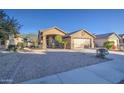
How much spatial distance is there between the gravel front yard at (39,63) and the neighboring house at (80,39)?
10.5 inches

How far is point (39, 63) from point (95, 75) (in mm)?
1767

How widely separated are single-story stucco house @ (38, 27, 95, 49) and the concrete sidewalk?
788 millimetres

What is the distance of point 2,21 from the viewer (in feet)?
20.1

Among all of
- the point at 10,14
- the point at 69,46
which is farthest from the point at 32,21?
the point at 69,46

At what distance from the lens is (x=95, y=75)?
586 centimetres

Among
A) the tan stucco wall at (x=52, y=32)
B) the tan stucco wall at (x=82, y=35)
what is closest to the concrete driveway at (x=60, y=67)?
the tan stucco wall at (x=82, y=35)

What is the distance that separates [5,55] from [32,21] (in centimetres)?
140

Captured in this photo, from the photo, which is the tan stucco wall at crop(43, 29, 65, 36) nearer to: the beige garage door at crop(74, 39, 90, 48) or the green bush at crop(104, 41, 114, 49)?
the beige garage door at crop(74, 39, 90, 48)

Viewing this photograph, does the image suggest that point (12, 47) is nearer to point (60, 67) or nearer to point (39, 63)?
point (39, 63)

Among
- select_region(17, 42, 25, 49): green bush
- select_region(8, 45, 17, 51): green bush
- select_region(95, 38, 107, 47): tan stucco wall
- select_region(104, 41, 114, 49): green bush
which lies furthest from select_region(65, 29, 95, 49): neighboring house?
select_region(8, 45, 17, 51): green bush

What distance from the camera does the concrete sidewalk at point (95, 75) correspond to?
17.8 feet

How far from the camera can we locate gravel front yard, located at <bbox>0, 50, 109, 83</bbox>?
579 centimetres
